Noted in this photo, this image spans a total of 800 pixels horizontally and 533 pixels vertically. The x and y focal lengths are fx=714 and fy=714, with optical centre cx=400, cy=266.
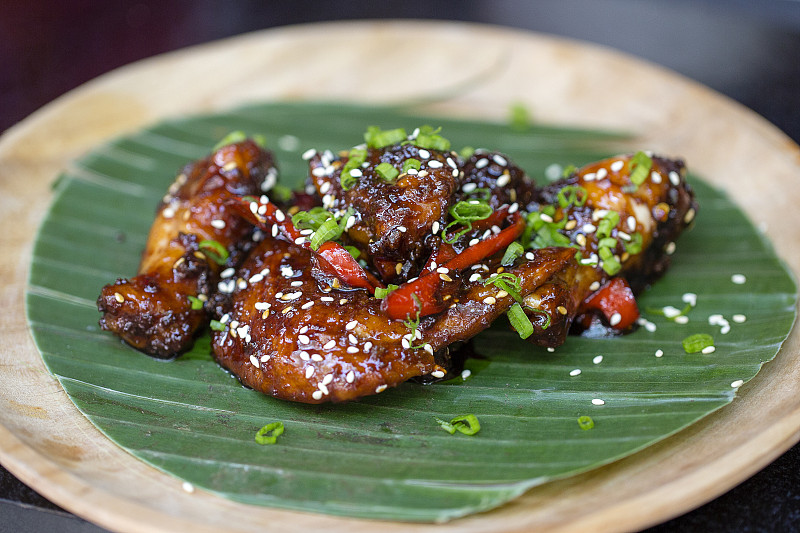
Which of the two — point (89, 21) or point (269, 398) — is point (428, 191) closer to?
point (269, 398)

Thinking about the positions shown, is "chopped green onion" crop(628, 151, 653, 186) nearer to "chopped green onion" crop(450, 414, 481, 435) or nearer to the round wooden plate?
the round wooden plate

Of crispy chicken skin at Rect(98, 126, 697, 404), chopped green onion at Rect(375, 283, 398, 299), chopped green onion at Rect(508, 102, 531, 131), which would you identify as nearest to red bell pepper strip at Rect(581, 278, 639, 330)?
crispy chicken skin at Rect(98, 126, 697, 404)

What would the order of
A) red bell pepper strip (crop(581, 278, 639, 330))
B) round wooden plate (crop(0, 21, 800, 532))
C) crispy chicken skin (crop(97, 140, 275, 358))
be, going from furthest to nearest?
red bell pepper strip (crop(581, 278, 639, 330)), crispy chicken skin (crop(97, 140, 275, 358)), round wooden plate (crop(0, 21, 800, 532))

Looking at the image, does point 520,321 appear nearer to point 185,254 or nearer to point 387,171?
point 387,171

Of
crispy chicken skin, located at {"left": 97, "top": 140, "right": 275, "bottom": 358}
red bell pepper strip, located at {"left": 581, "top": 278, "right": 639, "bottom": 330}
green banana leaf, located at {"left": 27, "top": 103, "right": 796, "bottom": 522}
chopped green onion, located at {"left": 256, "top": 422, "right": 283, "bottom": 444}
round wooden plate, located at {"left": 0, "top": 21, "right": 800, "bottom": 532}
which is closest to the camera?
round wooden plate, located at {"left": 0, "top": 21, "right": 800, "bottom": 532}

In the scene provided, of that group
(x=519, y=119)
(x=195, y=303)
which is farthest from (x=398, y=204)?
(x=519, y=119)

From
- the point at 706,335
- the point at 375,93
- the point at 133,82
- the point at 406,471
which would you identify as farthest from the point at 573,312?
the point at 133,82
